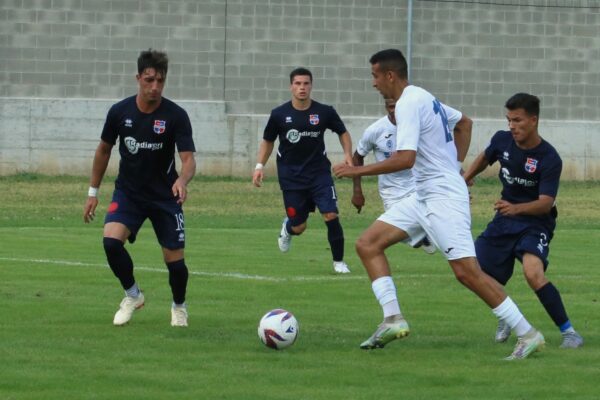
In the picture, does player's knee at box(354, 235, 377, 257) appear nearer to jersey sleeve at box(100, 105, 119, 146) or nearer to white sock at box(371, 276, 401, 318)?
white sock at box(371, 276, 401, 318)

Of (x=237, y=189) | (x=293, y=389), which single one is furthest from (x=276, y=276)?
(x=237, y=189)

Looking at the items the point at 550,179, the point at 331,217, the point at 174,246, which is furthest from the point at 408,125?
the point at 331,217

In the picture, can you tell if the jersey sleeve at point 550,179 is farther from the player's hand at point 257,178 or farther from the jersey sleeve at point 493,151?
the player's hand at point 257,178

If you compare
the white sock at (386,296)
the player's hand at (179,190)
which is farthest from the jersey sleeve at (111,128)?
the white sock at (386,296)

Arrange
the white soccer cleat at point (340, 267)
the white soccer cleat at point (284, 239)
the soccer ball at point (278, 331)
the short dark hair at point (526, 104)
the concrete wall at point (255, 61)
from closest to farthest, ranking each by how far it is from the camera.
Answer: the soccer ball at point (278, 331) < the short dark hair at point (526, 104) < the white soccer cleat at point (340, 267) < the white soccer cleat at point (284, 239) < the concrete wall at point (255, 61)

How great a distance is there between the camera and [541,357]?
9.57 m

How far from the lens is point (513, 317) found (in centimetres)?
945

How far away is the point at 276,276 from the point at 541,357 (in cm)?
576

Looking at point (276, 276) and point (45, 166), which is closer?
point (276, 276)

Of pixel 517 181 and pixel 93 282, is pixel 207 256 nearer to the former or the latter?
pixel 93 282

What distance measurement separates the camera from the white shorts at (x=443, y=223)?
9469 millimetres

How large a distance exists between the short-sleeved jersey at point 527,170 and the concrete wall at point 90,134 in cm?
2272

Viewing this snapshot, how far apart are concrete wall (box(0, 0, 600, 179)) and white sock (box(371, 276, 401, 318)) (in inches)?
909

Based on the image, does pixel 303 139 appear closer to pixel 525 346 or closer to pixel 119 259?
pixel 119 259
